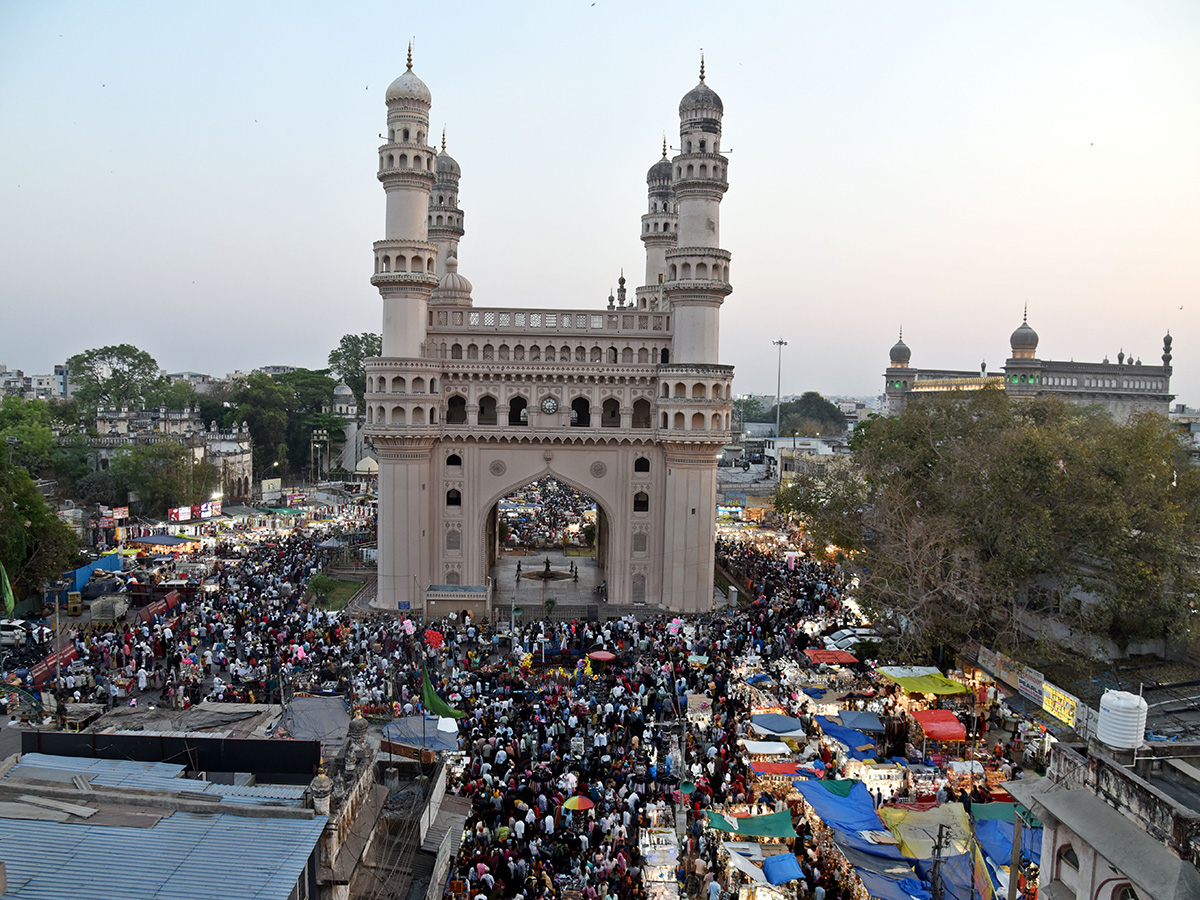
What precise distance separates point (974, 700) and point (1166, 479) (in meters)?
8.15

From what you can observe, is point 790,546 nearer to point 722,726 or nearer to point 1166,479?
point 1166,479

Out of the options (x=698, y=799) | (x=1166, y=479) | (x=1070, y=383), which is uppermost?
(x=1070, y=383)

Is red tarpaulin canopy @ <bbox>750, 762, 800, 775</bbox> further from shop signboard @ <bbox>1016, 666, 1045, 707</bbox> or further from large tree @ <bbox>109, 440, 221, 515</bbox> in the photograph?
large tree @ <bbox>109, 440, 221, 515</bbox>

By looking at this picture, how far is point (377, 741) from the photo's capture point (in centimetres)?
1318

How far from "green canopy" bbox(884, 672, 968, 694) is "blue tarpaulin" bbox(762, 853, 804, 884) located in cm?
789

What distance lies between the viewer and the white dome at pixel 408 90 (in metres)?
31.4

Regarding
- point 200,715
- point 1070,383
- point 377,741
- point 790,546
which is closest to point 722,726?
point 377,741

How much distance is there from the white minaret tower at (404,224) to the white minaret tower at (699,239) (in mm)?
9199

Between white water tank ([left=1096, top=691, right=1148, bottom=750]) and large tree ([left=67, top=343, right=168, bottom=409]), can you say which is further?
large tree ([left=67, top=343, right=168, bottom=409])

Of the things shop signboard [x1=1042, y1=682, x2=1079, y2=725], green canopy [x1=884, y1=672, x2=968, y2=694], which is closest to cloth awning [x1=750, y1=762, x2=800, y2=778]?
green canopy [x1=884, y1=672, x2=968, y2=694]

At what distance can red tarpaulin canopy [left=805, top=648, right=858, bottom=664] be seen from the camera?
22.3 metres

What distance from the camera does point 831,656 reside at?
22500 mm

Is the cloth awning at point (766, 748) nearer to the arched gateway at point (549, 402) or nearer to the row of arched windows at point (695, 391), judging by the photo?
the arched gateway at point (549, 402)

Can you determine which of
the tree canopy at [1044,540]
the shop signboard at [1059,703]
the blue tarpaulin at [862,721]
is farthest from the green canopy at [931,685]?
the tree canopy at [1044,540]
